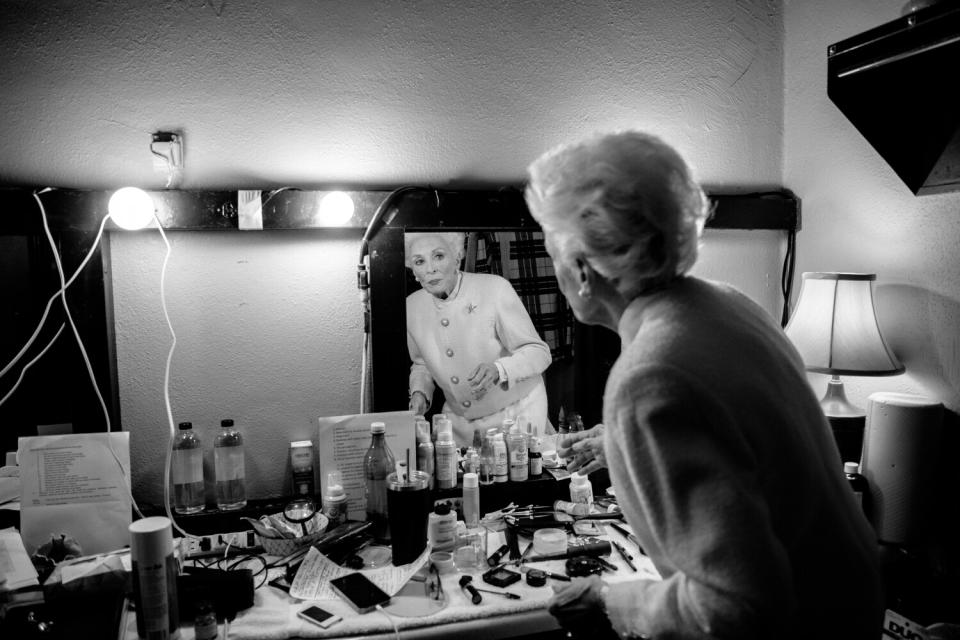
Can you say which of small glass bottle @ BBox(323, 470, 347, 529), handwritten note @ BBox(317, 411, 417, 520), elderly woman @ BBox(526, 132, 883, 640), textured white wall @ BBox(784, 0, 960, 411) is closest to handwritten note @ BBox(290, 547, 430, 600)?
small glass bottle @ BBox(323, 470, 347, 529)

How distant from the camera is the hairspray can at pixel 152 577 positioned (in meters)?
1.25

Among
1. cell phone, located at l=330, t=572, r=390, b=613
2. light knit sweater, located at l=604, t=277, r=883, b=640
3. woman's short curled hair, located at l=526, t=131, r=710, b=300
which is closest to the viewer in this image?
light knit sweater, located at l=604, t=277, r=883, b=640

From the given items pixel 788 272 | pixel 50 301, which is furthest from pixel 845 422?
pixel 50 301

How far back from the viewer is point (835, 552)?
2.91 feet

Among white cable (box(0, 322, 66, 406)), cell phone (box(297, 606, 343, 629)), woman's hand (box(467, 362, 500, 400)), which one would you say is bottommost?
cell phone (box(297, 606, 343, 629))

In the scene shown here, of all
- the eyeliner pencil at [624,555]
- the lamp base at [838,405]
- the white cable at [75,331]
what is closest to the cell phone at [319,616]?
the white cable at [75,331]

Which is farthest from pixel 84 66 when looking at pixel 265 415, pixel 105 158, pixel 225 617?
pixel 225 617

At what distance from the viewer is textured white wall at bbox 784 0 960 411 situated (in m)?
1.65

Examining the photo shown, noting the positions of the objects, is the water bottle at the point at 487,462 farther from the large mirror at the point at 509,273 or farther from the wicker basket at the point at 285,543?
the wicker basket at the point at 285,543

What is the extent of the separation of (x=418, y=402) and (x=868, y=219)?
4.83ft

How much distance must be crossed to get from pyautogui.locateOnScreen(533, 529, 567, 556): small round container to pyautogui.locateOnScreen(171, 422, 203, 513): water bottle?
0.96 meters

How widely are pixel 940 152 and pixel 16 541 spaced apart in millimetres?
2505

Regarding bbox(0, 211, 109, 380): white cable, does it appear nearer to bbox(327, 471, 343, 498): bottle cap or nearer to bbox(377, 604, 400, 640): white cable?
bbox(327, 471, 343, 498): bottle cap

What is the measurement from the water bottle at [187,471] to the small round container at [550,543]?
962 mm
